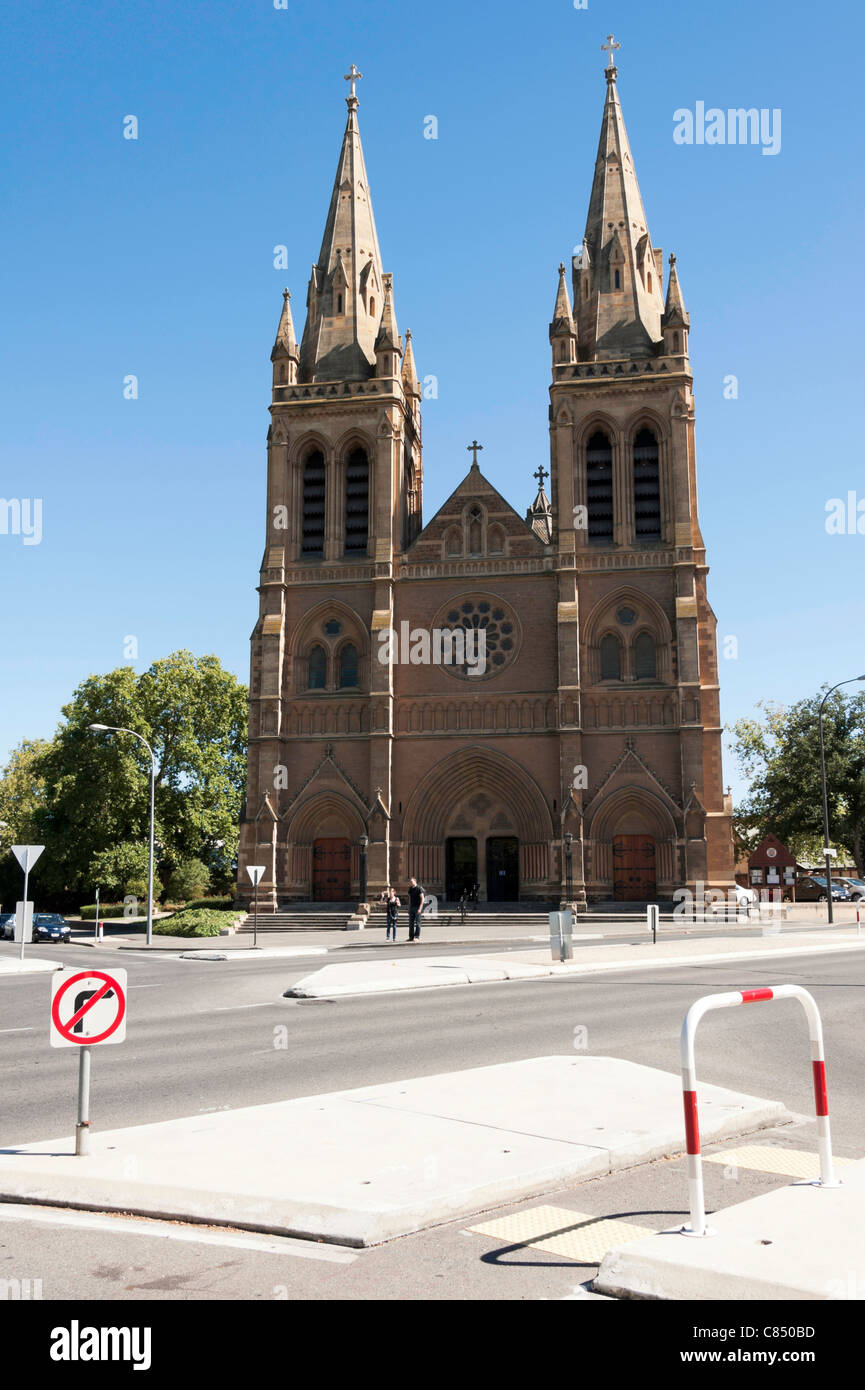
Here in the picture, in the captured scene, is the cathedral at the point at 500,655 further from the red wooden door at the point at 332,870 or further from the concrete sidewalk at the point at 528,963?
the concrete sidewalk at the point at 528,963

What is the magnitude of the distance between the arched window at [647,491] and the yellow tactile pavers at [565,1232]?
41770mm

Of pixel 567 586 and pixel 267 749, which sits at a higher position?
pixel 567 586

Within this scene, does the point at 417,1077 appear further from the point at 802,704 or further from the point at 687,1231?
the point at 802,704

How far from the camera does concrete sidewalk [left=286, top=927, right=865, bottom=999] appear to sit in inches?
707

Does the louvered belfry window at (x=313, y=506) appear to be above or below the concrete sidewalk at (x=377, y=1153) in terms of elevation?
above

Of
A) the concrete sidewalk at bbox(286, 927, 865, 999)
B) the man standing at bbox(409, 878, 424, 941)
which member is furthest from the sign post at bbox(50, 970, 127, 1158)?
the man standing at bbox(409, 878, 424, 941)

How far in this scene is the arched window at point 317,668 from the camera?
1853 inches

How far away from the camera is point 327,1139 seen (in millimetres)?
7000

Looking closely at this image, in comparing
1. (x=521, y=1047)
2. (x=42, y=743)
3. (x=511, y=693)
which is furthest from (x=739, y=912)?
(x=42, y=743)

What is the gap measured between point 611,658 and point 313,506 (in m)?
14.6

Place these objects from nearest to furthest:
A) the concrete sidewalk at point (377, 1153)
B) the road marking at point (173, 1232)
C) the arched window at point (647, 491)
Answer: the road marking at point (173, 1232) < the concrete sidewalk at point (377, 1153) < the arched window at point (647, 491)

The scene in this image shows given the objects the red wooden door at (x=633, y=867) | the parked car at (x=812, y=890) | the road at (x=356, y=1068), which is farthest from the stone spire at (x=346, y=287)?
the parked car at (x=812, y=890)

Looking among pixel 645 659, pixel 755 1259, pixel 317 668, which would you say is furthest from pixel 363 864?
pixel 755 1259

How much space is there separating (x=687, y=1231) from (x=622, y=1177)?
1.73 meters
